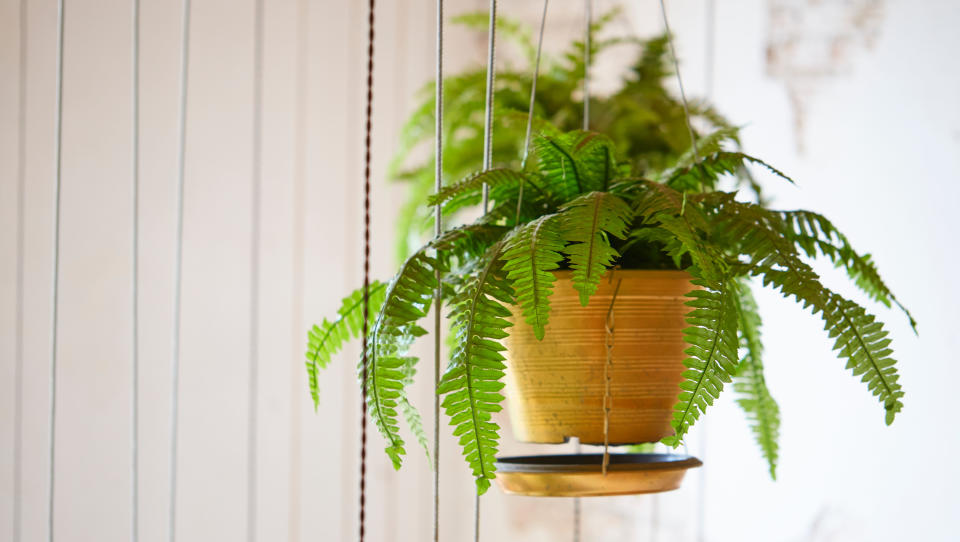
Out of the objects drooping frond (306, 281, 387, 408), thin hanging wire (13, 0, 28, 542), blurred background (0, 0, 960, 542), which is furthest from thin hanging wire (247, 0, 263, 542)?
drooping frond (306, 281, 387, 408)

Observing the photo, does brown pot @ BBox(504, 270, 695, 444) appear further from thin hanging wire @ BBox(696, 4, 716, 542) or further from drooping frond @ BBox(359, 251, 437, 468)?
thin hanging wire @ BBox(696, 4, 716, 542)

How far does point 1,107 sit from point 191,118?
439mm

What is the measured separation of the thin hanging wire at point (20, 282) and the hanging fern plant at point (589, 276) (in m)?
1.12

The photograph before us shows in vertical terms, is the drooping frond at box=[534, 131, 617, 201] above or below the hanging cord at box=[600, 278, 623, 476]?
above

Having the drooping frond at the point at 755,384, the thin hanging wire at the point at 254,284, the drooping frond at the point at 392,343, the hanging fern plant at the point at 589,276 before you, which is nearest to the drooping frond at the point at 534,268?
the hanging fern plant at the point at 589,276

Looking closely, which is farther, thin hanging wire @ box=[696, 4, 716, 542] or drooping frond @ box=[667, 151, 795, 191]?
thin hanging wire @ box=[696, 4, 716, 542]

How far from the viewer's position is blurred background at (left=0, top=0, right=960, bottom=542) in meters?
1.63

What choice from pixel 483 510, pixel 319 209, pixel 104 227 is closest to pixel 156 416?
pixel 104 227

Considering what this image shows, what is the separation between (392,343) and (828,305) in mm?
436

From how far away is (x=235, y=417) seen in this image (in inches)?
87.4

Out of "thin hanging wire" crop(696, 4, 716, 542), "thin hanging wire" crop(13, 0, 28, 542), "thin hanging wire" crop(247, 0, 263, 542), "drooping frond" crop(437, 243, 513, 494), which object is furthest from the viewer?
"thin hanging wire" crop(247, 0, 263, 542)

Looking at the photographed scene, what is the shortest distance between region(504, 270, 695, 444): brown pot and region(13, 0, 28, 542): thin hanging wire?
133cm

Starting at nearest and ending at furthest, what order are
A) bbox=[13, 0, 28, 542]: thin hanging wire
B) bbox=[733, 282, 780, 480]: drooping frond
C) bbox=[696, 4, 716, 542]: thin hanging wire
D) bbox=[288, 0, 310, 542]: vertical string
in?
bbox=[733, 282, 780, 480]: drooping frond
bbox=[13, 0, 28, 542]: thin hanging wire
bbox=[696, 4, 716, 542]: thin hanging wire
bbox=[288, 0, 310, 542]: vertical string

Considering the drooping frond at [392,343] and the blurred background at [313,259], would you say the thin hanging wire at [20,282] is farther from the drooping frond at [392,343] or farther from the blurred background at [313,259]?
the drooping frond at [392,343]
